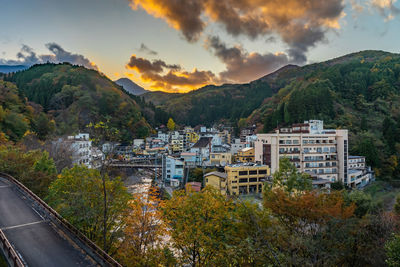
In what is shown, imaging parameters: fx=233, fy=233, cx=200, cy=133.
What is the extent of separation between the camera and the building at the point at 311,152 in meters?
31.1

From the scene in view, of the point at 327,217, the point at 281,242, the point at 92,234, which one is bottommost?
the point at 92,234

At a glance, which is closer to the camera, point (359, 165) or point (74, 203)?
point (74, 203)

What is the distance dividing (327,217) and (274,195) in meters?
2.74

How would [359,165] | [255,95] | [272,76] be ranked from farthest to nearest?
[272,76]
[255,95]
[359,165]

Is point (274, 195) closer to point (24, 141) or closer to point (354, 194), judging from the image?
point (354, 194)

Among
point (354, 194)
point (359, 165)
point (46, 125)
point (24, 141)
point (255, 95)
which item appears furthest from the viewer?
point (255, 95)

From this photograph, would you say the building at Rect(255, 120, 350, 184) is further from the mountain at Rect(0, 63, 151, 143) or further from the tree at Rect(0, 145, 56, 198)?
the mountain at Rect(0, 63, 151, 143)

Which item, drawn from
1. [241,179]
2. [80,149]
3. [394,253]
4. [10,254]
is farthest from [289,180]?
[80,149]

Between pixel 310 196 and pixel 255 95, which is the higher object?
pixel 255 95

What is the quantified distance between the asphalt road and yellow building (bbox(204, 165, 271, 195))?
1985 centimetres

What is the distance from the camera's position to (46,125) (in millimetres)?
42562

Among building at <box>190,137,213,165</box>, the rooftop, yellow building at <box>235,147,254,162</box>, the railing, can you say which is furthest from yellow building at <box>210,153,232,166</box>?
the railing

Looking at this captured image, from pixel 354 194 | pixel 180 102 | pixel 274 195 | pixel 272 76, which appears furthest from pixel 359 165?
pixel 272 76

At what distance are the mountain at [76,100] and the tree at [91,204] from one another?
43151 mm
